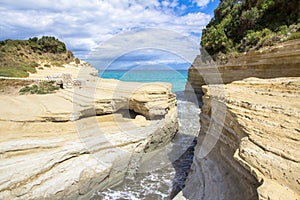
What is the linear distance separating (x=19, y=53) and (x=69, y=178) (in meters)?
18.9

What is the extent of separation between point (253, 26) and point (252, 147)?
15395 mm

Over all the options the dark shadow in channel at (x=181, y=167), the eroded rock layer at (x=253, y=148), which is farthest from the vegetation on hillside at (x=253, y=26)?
the dark shadow in channel at (x=181, y=167)

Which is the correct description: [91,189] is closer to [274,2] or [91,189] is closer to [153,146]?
[153,146]

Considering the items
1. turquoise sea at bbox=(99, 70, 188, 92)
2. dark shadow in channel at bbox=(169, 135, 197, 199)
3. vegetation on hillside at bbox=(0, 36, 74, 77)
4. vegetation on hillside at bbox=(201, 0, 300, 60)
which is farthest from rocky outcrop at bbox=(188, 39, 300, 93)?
turquoise sea at bbox=(99, 70, 188, 92)

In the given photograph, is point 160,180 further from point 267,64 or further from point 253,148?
point 267,64

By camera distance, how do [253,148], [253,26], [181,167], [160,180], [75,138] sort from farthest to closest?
[253,26], [181,167], [160,180], [75,138], [253,148]

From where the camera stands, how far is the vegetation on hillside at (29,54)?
1472 cm

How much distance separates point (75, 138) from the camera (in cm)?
487

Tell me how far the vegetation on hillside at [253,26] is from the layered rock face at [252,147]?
590 centimetres

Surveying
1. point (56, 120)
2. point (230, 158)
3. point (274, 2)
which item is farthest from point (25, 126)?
point (274, 2)

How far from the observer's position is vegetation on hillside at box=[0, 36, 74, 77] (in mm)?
14723

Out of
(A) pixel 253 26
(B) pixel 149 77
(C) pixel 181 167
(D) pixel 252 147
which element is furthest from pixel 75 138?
(B) pixel 149 77

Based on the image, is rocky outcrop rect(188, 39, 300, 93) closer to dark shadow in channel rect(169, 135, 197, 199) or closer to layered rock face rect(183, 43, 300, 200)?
layered rock face rect(183, 43, 300, 200)

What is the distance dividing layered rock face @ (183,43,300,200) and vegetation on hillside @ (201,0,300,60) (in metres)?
5.90
